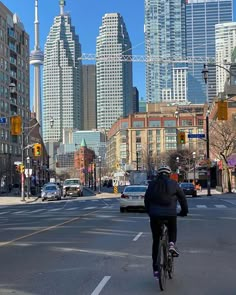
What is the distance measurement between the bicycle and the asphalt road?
20 centimetres

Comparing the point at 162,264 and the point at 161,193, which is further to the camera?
the point at 161,193

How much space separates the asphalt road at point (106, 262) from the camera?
8.52m

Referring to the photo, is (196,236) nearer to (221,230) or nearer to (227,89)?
(221,230)

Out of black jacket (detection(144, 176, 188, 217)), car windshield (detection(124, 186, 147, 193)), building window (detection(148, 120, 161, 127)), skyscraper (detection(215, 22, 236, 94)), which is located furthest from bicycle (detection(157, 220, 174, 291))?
building window (detection(148, 120, 161, 127))

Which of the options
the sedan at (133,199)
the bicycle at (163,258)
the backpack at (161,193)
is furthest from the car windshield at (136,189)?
the backpack at (161,193)

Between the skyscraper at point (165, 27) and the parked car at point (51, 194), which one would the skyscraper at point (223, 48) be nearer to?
the skyscraper at point (165, 27)

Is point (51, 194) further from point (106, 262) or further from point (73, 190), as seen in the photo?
point (106, 262)

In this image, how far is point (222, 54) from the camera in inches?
4936

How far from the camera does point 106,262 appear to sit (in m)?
11.1

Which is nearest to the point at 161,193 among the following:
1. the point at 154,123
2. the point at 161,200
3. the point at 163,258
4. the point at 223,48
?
the point at 161,200

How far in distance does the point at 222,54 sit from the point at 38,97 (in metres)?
89.6

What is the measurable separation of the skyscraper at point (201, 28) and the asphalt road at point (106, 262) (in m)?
136

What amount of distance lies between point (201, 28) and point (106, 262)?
171 m

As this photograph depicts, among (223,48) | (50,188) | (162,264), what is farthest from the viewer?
(223,48)
